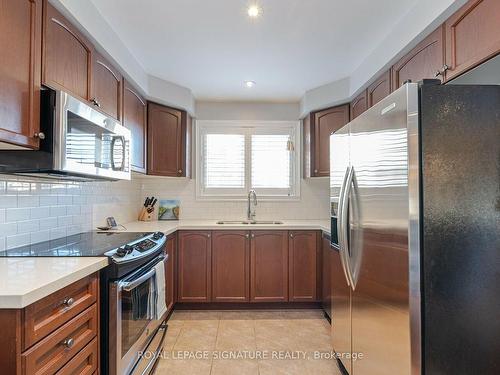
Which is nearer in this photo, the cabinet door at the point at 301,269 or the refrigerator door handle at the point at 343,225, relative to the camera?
the refrigerator door handle at the point at 343,225

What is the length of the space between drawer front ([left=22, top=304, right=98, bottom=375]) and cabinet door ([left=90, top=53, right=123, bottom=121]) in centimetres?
128

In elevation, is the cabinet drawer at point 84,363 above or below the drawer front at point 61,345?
below

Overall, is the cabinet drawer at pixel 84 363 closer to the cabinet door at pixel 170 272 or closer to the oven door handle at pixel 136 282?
the oven door handle at pixel 136 282

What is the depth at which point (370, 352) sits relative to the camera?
1.54m

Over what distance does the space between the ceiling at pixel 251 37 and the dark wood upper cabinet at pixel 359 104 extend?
0.26 metres

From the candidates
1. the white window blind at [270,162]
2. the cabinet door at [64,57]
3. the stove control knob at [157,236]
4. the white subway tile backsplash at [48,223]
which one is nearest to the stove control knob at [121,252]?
the stove control knob at [157,236]

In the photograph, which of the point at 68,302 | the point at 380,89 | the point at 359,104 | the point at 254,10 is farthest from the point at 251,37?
the point at 68,302

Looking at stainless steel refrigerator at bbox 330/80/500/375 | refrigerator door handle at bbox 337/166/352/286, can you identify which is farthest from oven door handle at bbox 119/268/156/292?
stainless steel refrigerator at bbox 330/80/500/375

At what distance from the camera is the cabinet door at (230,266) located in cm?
304

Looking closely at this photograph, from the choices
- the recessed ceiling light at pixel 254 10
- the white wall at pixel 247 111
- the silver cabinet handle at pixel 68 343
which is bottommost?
the silver cabinet handle at pixel 68 343

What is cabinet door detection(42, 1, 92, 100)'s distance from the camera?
57.4 inches

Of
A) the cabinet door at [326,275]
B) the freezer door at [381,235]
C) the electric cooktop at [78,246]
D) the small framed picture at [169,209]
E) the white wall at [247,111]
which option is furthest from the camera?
the white wall at [247,111]

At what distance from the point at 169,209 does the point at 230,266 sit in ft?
3.50

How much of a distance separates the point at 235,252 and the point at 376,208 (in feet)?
6.10
